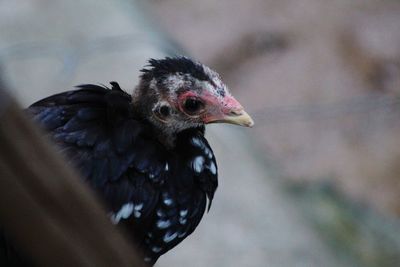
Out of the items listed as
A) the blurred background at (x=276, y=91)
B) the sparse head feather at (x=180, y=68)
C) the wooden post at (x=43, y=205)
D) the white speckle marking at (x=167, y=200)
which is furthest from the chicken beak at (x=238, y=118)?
the blurred background at (x=276, y=91)

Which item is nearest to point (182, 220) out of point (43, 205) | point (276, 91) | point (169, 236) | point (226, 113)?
point (169, 236)

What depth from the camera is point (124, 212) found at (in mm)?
2336

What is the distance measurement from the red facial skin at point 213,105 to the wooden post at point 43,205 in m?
1.39

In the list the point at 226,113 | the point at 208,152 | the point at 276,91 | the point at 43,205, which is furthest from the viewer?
the point at 276,91

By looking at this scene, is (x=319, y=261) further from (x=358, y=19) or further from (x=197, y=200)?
(x=358, y=19)

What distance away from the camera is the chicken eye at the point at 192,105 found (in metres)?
2.42

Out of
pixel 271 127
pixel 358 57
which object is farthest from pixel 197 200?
pixel 358 57

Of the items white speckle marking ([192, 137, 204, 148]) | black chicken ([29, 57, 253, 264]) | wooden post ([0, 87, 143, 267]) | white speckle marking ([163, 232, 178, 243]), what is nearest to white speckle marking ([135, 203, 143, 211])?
black chicken ([29, 57, 253, 264])

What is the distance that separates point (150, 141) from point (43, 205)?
1481 millimetres

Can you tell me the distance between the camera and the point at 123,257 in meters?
1.07

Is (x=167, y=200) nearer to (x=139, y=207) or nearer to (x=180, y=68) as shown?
(x=139, y=207)

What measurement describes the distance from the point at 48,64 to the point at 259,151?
4.41 ft

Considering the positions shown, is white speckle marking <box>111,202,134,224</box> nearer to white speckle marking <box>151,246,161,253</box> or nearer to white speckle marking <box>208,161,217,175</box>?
white speckle marking <box>151,246,161,253</box>

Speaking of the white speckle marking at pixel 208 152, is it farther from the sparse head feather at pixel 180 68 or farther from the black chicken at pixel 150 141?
the sparse head feather at pixel 180 68
